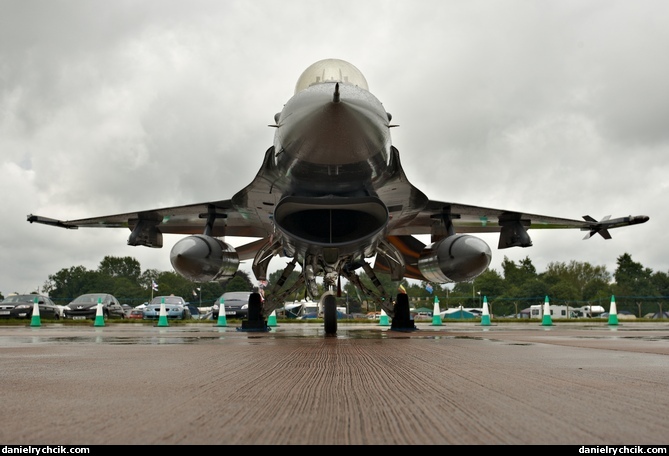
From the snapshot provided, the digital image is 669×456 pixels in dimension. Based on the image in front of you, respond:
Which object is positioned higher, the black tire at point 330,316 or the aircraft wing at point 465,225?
the aircraft wing at point 465,225

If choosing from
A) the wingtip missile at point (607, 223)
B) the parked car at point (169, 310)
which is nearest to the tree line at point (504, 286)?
the parked car at point (169, 310)

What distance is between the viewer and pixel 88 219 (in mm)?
11320

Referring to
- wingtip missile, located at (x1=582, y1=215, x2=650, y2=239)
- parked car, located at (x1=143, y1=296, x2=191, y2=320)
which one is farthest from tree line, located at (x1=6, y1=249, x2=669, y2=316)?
wingtip missile, located at (x1=582, y1=215, x2=650, y2=239)

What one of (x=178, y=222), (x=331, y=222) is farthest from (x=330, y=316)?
(x=178, y=222)

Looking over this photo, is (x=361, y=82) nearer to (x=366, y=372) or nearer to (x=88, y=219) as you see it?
(x=366, y=372)

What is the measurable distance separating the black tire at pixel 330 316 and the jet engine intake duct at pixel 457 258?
174 centimetres

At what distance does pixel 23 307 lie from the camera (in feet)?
65.7

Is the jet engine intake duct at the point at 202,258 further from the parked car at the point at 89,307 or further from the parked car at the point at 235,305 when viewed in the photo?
the parked car at the point at 89,307

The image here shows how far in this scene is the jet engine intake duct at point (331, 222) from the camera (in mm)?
6602

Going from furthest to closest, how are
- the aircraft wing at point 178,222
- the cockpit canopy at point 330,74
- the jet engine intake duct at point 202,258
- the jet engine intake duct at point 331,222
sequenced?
the aircraft wing at point 178,222, the jet engine intake duct at point 202,258, the cockpit canopy at point 330,74, the jet engine intake duct at point 331,222

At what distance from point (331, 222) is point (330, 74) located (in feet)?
6.45

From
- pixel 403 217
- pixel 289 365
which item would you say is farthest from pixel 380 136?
pixel 289 365

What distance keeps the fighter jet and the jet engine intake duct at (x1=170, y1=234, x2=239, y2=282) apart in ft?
0.05
